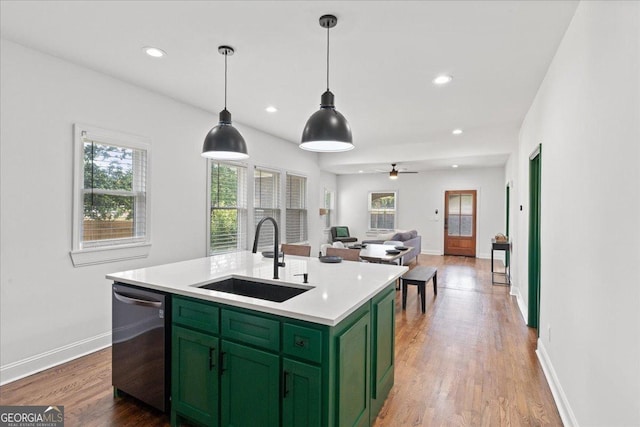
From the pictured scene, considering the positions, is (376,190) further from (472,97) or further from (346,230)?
(472,97)

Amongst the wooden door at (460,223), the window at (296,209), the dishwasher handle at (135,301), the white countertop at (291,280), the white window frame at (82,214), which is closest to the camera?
the white countertop at (291,280)

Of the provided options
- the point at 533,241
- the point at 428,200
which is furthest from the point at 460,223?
the point at 533,241

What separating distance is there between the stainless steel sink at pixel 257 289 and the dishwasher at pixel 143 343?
0.33 meters

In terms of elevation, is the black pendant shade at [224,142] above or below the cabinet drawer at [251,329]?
above

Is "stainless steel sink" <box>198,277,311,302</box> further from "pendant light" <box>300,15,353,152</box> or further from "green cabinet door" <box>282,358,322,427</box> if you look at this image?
"pendant light" <box>300,15,353,152</box>

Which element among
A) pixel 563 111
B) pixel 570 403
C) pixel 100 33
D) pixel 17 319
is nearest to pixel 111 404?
pixel 17 319

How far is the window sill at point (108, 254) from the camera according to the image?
10.1ft

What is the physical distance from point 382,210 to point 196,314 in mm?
9075

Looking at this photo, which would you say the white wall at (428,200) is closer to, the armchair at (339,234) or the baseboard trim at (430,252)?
the baseboard trim at (430,252)

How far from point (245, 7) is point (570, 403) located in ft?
11.0

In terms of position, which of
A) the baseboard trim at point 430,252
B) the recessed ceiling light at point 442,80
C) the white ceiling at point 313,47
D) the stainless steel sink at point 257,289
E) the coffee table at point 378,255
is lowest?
the baseboard trim at point 430,252

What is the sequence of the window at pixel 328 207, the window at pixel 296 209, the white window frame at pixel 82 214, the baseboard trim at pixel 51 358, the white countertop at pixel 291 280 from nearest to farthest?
the white countertop at pixel 291 280 < the baseboard trim at pixel 51 358 < the white window frame at pixel 82 214 < the window at pixel 296 209 < the window at pixel 328 207

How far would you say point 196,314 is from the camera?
194cm

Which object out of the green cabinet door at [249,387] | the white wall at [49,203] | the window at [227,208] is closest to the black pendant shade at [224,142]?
the white wall at [49,203]
